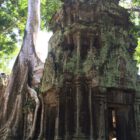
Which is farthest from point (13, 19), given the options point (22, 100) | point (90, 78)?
point (90, 78)

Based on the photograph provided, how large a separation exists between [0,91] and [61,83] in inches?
206

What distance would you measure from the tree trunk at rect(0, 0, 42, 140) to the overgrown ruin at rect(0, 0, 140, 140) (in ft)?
2.71

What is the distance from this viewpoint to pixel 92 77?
6.32 metres

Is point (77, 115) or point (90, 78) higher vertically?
point (90, 78)

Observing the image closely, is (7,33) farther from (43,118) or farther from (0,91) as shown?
(43,118)

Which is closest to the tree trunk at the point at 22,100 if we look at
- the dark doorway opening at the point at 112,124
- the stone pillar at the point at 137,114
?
the dark doorway opening at the point at 112,124

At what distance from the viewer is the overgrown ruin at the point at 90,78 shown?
624 cm

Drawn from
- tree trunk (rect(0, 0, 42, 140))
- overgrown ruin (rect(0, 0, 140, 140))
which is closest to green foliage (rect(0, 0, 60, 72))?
tree trunk (rect(0, 0, 42, 140))

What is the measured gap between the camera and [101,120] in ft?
20.2

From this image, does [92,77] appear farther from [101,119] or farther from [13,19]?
[13,19]

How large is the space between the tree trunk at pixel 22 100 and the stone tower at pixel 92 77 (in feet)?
5.06

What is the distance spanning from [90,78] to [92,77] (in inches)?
2.3

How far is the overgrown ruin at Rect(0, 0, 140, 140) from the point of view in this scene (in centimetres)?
624

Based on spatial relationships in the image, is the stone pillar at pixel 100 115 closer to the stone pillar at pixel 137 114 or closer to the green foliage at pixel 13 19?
the stone pillar at pixel 137 114
